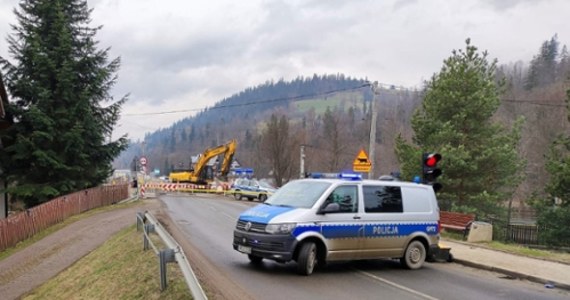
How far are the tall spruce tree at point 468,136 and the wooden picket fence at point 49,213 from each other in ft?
57.3

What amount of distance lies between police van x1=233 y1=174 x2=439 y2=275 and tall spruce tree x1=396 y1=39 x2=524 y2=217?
13.6 metres

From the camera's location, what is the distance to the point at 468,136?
27031 millimetres

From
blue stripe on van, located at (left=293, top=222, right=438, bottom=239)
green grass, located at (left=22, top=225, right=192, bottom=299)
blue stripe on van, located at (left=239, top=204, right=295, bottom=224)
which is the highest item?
blue stripe on van, located at (left=239, top=204, right=295, bottom=224)

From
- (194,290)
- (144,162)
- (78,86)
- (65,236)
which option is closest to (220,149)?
(144,162)

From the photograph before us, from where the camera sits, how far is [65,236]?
2114 cm

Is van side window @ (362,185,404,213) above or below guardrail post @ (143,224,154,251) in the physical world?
above

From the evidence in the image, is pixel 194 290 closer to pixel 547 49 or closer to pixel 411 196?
pixel 411 196

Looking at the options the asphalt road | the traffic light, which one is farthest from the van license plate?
the traffic light

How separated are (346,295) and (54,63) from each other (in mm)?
27083

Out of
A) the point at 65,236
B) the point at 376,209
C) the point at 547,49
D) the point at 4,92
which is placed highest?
the point at 547,49

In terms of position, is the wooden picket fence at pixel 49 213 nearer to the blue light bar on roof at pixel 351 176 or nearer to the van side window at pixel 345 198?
the blue light bar on roof at pixel 351 176

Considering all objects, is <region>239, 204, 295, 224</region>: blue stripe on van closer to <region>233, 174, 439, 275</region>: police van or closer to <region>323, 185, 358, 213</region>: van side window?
<region>233, 174, 439, 275</region>: police van

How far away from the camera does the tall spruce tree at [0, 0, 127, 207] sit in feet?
99.7

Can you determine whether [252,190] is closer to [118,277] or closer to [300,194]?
[300,194]
